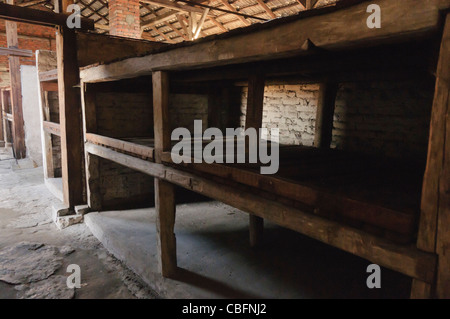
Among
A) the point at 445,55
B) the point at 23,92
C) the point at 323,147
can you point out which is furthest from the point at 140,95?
the point at 23,92

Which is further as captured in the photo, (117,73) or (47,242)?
(47,242)

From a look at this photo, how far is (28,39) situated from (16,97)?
7.28 meters

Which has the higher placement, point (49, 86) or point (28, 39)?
point (28, 39)

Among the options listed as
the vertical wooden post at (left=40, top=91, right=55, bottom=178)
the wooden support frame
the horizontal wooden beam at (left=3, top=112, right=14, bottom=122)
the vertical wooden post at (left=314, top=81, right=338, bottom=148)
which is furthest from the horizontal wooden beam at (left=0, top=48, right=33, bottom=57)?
the vertical wooden post at (left=314, top=81, right=338, bottom=148)

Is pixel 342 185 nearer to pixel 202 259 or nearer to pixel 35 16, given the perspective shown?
pixel 202 259

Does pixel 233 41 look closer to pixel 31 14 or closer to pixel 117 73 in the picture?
pixel 117 73

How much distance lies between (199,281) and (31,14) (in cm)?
506

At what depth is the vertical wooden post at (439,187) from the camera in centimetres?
137

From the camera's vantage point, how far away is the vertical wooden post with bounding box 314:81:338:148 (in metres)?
4.27

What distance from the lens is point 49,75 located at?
6516 mm

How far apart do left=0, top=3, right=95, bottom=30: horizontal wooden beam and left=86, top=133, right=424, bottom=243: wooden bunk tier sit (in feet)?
11.5

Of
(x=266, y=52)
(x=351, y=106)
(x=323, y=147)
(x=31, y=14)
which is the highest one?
(x=31, y=14)

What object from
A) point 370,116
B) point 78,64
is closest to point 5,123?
point 78,64
